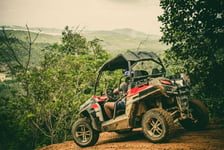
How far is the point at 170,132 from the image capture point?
6000 mm

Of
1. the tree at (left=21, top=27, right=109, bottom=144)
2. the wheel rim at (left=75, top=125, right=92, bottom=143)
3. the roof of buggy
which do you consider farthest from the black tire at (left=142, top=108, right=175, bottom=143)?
the tree at (left=21, top=27, right=109, bottom=144)

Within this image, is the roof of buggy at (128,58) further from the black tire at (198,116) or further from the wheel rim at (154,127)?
the wheel rim at (154,127)

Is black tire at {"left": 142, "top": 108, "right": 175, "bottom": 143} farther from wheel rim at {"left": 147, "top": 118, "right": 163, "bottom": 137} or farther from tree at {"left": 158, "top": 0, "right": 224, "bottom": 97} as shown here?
tree at {"left": 158, "top": 0, "right": 224, "bottom": 97}

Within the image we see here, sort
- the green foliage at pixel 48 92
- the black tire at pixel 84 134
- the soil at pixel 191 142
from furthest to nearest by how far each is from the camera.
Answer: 1. the green foliage at pixel 48 92
2. the black tire at pixel 84 134
3. the soil at pixel 191 142

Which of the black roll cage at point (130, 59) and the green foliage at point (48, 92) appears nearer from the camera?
the black roll cage at point (130, 59)

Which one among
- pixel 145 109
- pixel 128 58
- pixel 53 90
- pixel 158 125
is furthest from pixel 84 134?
pixel 53 90

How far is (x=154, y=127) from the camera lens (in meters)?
6.25

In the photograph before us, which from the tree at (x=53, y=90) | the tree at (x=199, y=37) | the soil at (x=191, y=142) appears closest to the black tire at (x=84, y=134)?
the soil at (x=191, y=142)

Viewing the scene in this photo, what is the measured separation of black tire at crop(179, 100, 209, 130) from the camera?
7.04 m

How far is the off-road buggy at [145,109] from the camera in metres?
6.23

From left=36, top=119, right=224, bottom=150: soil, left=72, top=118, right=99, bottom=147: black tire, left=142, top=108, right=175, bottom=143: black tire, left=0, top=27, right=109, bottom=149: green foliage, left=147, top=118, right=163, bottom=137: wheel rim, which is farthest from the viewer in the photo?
left=0, top=27, right=109, bottom=149: green foliage

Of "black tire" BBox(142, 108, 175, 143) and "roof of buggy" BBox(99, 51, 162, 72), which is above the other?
"roof of buggy" BBox(99, 51, 162, 72)

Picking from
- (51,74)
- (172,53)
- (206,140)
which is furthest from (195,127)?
(51,74)

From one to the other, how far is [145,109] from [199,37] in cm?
405
